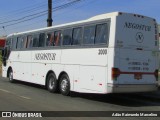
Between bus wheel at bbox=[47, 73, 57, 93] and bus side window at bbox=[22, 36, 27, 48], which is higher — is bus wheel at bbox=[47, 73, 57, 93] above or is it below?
below

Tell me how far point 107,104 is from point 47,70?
212 inches

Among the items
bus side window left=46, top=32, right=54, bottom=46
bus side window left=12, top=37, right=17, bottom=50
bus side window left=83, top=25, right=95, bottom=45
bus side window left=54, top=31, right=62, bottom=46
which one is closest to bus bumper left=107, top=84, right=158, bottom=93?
bus side window left=83, top=25, right=95, bottom=45

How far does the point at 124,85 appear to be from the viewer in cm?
1459

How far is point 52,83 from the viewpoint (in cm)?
1875

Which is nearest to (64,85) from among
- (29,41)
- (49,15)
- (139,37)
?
(139,37)

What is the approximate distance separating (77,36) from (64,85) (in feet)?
7.57

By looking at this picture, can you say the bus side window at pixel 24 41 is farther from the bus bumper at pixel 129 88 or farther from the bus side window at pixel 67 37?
the bus bumper at pixel 129 88

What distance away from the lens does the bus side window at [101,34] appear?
48.6 ft

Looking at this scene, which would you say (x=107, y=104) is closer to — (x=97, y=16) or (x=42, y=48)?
(x=97, y=16)

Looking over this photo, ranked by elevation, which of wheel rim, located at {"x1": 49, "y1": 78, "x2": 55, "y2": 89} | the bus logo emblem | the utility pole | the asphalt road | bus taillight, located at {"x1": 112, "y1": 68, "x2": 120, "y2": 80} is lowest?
the asphalt road

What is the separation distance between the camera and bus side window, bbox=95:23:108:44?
14.8 meters

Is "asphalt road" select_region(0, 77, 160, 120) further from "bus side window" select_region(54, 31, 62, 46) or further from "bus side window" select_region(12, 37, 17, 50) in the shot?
"bus side window" select_region(12, 37, 17, 50)

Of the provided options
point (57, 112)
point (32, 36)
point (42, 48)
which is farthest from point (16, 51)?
point (57, 112)

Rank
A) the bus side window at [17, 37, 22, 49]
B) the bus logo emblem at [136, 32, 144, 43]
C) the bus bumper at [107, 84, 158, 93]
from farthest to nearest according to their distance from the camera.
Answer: the bus side window at [17, 37, 22, 49] < the bus logo emblem at [136, 32, 144, 43] < the bus bumper at [107, 84, 158, 93]
